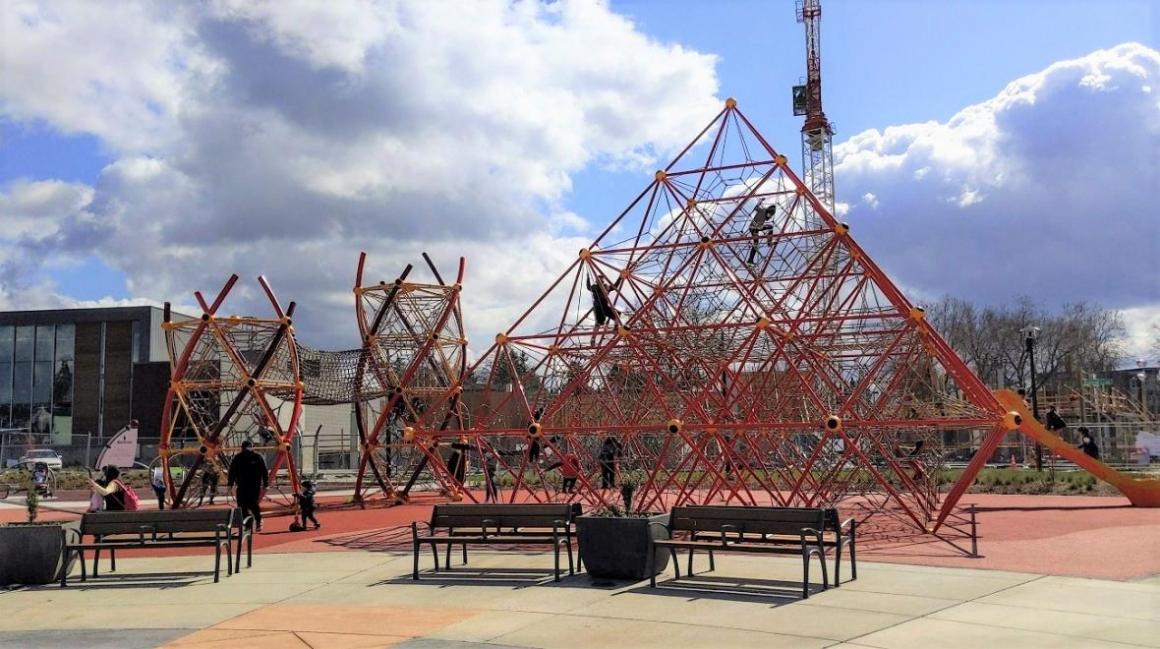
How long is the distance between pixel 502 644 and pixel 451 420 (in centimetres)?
1758

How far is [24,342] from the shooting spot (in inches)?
Result: 2694

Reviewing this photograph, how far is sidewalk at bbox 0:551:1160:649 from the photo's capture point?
801 cm

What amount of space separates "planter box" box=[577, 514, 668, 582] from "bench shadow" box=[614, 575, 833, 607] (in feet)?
0.67

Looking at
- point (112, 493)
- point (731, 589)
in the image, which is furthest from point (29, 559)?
point (731, 589)

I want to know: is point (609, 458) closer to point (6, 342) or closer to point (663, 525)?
point (663, 525)

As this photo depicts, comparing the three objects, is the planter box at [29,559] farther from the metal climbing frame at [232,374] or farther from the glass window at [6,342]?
the glass window at [6,342]

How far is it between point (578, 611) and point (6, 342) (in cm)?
7121

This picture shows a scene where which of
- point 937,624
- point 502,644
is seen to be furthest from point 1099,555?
point 502,644

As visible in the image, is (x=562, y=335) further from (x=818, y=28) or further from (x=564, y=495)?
(x=818, y=28)

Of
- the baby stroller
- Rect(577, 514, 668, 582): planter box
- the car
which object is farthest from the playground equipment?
the car

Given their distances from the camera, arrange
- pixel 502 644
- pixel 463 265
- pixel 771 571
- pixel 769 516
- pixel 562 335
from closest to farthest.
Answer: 1. pixel 502 644
2. pixel 769 516
3. pixel 771 571
4. pixel 562 335
5. pixel 463 265

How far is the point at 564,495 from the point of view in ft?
67.3

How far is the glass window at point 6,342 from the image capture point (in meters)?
69.1

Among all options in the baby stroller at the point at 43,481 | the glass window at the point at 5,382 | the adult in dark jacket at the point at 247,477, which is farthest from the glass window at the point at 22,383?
the adult in dark jacket at the point at 247,477
